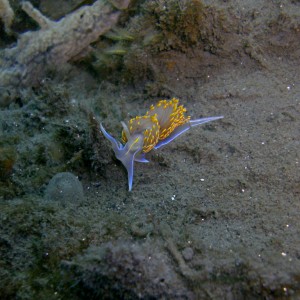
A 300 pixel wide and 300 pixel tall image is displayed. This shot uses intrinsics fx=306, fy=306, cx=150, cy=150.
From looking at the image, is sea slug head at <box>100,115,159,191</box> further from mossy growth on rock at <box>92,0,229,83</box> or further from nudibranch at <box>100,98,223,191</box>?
mossy growth on rock at <box>92,0,229,83</box>

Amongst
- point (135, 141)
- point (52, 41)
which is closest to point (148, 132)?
point (135, 141)

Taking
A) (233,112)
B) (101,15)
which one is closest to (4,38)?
(101,15)

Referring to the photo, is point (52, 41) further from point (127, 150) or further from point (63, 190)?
point (63, 190)

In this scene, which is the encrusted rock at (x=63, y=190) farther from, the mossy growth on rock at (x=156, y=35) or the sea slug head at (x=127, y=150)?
the mossy growth on rock at (x=156, y=35)

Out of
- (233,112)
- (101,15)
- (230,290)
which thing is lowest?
(233,112)

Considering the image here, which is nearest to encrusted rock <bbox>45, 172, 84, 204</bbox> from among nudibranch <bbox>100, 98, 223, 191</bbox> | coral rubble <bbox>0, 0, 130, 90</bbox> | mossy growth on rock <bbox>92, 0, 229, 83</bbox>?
nudibranch <bbox>100, 98, 223, 191</bbox>

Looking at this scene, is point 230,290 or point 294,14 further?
point 294,14

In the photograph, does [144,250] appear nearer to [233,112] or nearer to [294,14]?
[233,112]

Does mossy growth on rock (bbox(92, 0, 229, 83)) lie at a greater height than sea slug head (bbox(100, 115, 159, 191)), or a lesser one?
greater
